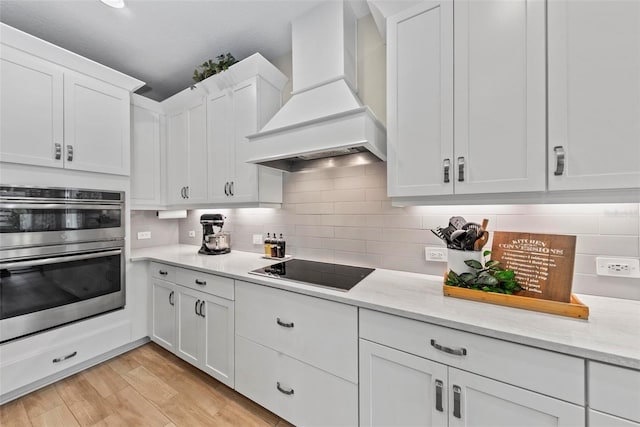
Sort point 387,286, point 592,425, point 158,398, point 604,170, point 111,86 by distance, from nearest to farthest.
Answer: point 592,425 → point 604,170 → point 387,286 → point 158,398 → point 111,86

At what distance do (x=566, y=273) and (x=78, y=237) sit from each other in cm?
307

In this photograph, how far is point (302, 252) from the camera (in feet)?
7.04

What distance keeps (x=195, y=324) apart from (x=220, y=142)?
1535mm

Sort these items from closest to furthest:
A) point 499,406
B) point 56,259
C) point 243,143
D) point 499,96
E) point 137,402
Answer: point 499,406
point 499,96
point 137,402
point 56,259
point 243,143

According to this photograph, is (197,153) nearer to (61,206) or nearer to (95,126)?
(95,126)

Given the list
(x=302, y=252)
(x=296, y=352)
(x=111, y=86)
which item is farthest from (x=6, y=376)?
(x=111, y=86)

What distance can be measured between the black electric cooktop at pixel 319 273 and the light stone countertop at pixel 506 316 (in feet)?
0.18

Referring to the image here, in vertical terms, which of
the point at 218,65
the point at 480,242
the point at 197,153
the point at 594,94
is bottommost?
the point at 480,242

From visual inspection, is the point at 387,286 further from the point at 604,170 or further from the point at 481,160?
the point at 604,170

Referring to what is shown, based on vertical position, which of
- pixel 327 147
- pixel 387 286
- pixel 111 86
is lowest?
pixel 387 286

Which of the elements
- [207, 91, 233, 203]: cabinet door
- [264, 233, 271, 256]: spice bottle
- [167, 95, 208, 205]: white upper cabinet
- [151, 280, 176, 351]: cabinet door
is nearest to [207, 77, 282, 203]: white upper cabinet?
[207, 91, 233, 203]: cabinet door

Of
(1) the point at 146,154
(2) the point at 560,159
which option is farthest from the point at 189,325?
(2) the point at 560,159

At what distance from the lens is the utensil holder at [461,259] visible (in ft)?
4.05

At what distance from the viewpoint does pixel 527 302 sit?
1.04m
